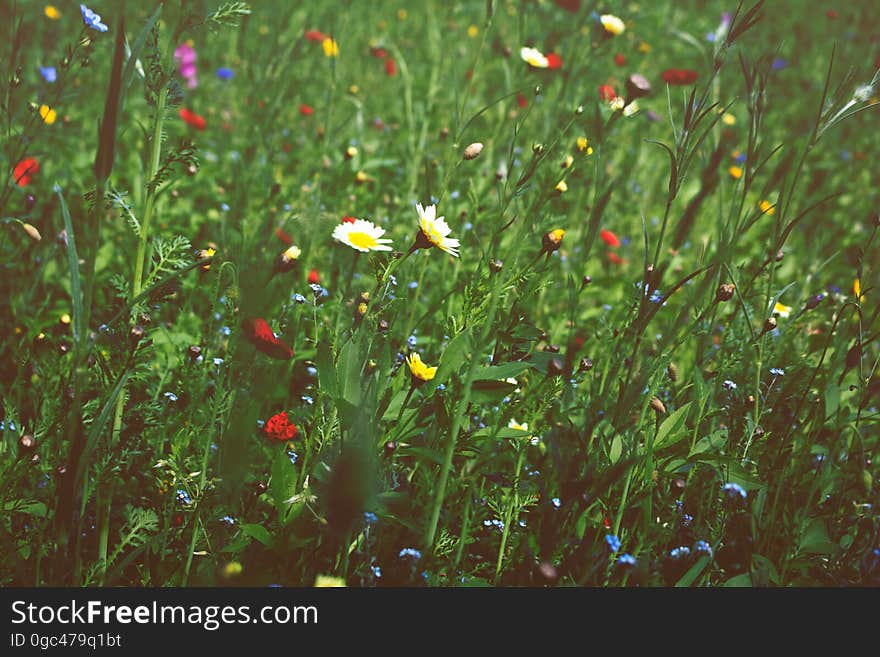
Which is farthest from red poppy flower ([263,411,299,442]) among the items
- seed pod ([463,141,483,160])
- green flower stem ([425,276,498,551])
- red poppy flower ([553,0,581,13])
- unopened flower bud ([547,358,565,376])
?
red poppy flower ([553,0,581,13])

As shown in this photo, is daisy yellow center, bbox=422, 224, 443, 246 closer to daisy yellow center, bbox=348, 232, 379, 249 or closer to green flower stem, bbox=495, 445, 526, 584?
daisy yellow center, bbox=348, 232, 379, 249

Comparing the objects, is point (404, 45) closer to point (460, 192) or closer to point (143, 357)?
point (460, 192)

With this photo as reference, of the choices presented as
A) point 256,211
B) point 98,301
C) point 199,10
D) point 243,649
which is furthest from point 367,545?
point 256,211

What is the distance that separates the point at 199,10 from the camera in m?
1.27

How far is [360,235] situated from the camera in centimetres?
147

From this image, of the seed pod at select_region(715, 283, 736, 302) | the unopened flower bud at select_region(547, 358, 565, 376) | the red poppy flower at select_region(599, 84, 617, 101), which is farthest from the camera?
the red poppy flower at select_region(599, 84, 617, 101)

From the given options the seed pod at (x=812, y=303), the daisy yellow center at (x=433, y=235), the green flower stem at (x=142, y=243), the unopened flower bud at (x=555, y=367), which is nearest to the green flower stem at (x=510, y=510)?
Result: the unopened flower bud at (x=555, y=367)

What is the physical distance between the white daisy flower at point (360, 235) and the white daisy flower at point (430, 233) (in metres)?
0.10

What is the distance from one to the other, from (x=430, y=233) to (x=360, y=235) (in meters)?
0.19

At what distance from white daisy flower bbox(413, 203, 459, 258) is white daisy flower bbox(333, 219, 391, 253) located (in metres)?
0.10

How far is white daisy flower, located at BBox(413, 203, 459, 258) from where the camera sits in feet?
4.24

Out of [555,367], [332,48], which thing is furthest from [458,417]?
[332,48]

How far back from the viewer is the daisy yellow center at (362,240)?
143 cm

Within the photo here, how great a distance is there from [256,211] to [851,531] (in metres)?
1.82
